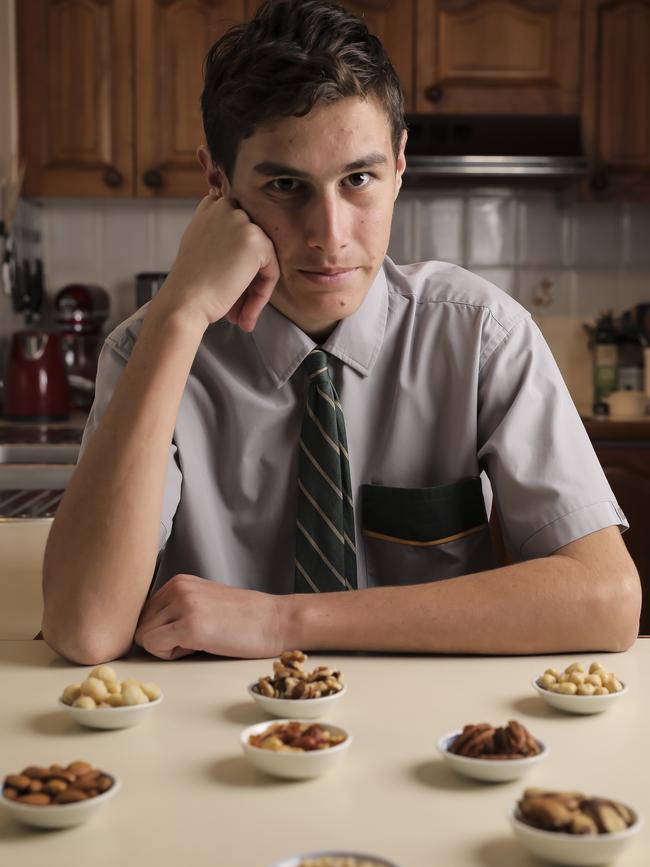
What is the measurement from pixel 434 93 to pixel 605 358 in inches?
42.2

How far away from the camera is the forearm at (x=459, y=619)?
104 cm

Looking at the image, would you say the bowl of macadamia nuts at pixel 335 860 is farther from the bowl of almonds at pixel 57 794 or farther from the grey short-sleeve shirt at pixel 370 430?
the grey short-sleeve shirt at pixel 370 430

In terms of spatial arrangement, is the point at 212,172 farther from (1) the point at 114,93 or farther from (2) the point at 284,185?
(1) the point at 114,93

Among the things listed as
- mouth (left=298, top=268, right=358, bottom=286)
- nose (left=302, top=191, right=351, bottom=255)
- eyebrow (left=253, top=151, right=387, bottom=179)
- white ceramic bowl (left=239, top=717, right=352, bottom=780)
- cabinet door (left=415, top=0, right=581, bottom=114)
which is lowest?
white ceramic bowl (left=239, top=717, right=352, bottom=780)

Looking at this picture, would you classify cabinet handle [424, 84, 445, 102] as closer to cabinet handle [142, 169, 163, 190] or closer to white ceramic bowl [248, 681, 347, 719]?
cabinet handle [142, 169, 163, 190]

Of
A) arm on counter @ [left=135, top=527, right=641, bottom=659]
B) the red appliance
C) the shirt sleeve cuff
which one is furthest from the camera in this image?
the red appliance

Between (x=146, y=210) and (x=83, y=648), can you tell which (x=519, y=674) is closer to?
(x=83, y=648)

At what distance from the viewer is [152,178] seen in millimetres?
3488

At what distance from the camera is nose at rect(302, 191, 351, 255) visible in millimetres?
1238

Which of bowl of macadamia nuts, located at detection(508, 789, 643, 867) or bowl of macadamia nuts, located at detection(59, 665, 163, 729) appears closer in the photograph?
bowl of macadamia nuts, located at detection(508, 789, 643, 867)

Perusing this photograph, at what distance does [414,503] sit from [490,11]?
2.55 metres

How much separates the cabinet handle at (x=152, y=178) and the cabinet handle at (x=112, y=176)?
0.08m

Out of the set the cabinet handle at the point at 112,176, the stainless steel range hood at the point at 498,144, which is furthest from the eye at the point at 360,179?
the cabinet handle at the point at 112,176

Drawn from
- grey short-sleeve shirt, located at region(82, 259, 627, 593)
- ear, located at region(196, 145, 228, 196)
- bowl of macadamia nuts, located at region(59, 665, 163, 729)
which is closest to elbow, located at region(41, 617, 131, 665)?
bowl of macadamia nuts, located at region(59, 665, 163, 729)
